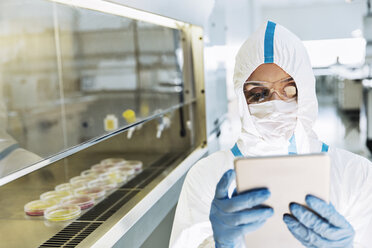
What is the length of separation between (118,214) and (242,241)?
0.66 m

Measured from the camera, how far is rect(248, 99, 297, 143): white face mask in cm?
137

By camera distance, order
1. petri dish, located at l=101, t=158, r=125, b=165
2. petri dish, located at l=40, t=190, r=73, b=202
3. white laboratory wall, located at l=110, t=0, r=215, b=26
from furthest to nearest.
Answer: petri dish, located at l=101, t=158, r=125, b=165
petri dish, located at l=40, t=190, r=73, b=202
white laboratory wall, located at l=110, t=0, r=215, b=26

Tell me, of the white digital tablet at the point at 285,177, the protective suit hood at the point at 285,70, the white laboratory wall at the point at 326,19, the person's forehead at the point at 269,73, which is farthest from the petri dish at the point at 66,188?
the white laboratory wall at the point at 326,19

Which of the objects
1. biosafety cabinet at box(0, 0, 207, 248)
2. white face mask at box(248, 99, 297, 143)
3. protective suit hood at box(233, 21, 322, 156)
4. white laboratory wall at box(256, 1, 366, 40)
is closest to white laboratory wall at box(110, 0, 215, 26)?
biosafety cabinet at box(0, 0, 207, 248)

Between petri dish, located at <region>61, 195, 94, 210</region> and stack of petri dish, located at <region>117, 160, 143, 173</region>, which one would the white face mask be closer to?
petri dish, located at <region>61, 195, 94, 210</region>

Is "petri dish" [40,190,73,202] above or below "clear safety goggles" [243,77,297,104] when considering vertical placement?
below

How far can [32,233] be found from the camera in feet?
5.12

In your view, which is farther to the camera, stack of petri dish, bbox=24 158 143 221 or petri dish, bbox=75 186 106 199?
petri dish, bbox=75 186 106 199

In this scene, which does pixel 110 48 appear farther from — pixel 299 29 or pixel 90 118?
pixel 299 29

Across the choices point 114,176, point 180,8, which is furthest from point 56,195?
point 180,8

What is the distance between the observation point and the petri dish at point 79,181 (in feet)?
6.95

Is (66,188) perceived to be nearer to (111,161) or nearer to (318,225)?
(111,161)

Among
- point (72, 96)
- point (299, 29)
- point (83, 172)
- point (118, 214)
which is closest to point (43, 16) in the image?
point (72, 96)

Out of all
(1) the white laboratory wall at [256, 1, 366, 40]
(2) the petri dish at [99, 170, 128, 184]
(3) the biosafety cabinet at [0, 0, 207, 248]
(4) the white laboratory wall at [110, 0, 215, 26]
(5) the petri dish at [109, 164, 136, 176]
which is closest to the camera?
(3) the biosafety cabinet at [0, 0, 207, 248]
